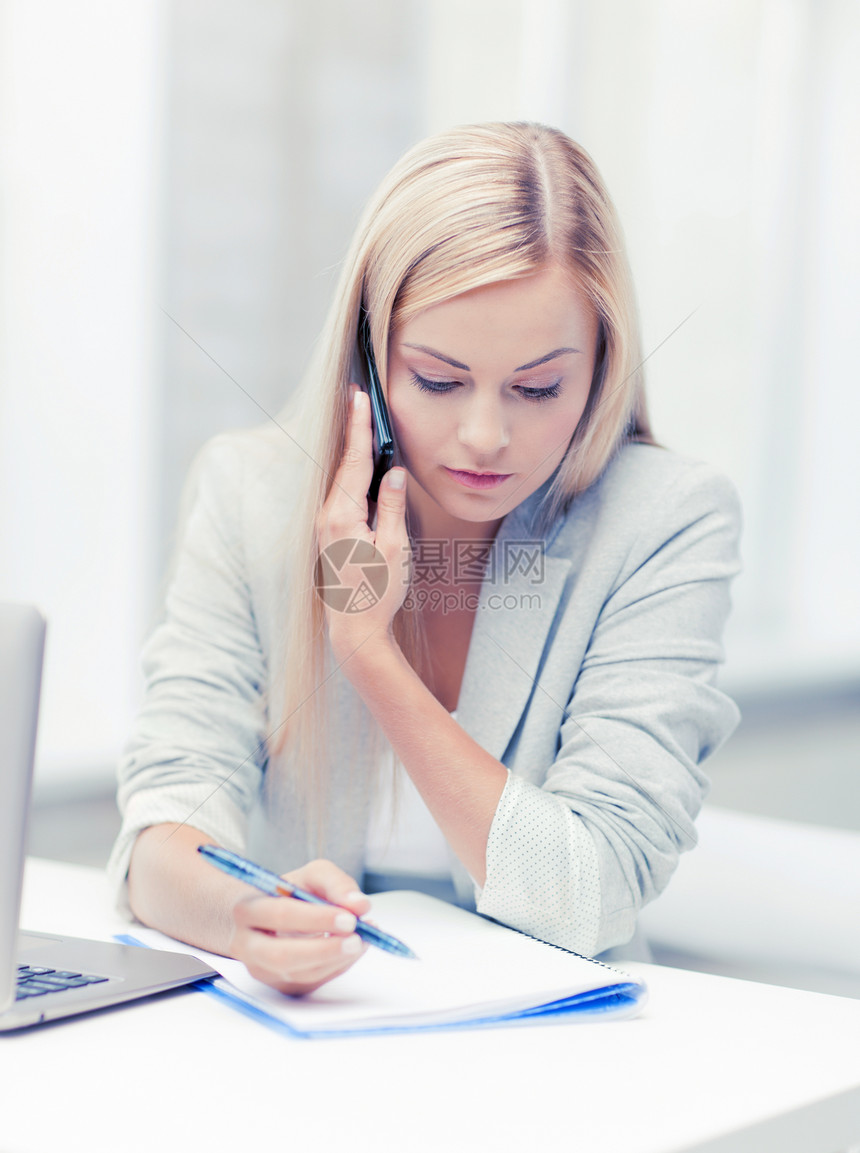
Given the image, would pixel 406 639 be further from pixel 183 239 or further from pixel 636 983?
pixel 183 239

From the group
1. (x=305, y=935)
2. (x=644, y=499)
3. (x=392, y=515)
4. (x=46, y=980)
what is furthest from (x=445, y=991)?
(x=644, y=499)

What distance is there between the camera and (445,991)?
1.86ft

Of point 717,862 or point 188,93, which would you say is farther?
point 188,93

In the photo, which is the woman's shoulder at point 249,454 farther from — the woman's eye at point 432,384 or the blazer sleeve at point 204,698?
the woman's eye at point 432,384

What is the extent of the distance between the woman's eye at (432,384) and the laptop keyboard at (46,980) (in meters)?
0.40

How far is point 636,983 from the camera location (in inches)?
22.8

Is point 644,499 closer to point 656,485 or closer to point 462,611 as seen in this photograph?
point 656,485

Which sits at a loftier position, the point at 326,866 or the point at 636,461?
the point at 636,461

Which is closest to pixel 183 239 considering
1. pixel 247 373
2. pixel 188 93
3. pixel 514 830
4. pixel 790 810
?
pixel 188 93

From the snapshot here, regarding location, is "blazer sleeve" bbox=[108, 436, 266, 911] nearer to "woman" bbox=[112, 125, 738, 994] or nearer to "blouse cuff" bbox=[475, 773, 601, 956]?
"woman" bbox=[112, 125, 738, 994]

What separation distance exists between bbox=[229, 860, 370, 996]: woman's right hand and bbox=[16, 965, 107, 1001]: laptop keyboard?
0.09m

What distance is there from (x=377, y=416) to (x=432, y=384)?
54 mm

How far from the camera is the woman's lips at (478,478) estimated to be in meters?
0.73

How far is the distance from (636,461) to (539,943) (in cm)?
38
